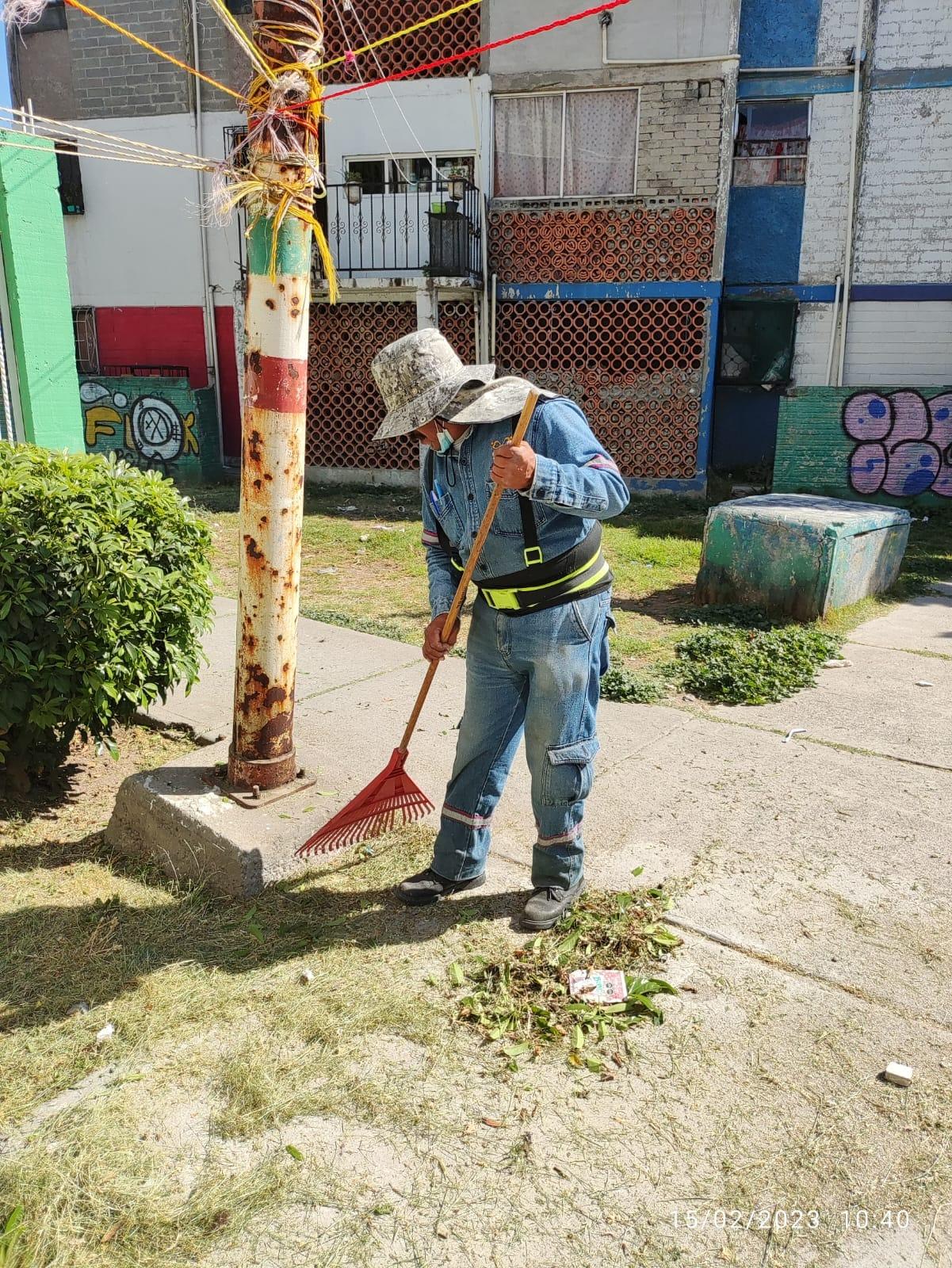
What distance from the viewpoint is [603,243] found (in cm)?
1393

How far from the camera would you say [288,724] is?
12.7ft

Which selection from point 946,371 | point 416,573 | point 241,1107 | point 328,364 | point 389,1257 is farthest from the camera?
point 328,364

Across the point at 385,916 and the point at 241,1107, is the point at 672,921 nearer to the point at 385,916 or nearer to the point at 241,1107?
the point at 385,916

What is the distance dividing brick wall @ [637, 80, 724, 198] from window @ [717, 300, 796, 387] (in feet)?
6.59

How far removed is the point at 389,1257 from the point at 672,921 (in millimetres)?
1594

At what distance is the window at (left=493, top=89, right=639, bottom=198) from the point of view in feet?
44.6

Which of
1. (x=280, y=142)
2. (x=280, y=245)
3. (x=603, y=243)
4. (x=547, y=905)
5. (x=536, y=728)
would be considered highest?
(x=603, y=243)

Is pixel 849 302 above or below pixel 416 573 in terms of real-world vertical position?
above

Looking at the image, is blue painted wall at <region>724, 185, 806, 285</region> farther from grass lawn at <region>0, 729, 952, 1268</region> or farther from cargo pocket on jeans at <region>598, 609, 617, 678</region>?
grass lawn at <region>0, 729, 952, 1268</region>

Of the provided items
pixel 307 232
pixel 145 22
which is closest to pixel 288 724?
pixel 307 232

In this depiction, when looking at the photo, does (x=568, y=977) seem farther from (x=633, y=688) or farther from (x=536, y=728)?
(x=633, y=688)

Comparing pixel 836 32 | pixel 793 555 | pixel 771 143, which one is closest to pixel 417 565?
pixel 793 555

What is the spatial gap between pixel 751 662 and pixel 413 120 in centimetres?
1171

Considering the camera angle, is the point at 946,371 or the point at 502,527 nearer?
the point at 502,527
